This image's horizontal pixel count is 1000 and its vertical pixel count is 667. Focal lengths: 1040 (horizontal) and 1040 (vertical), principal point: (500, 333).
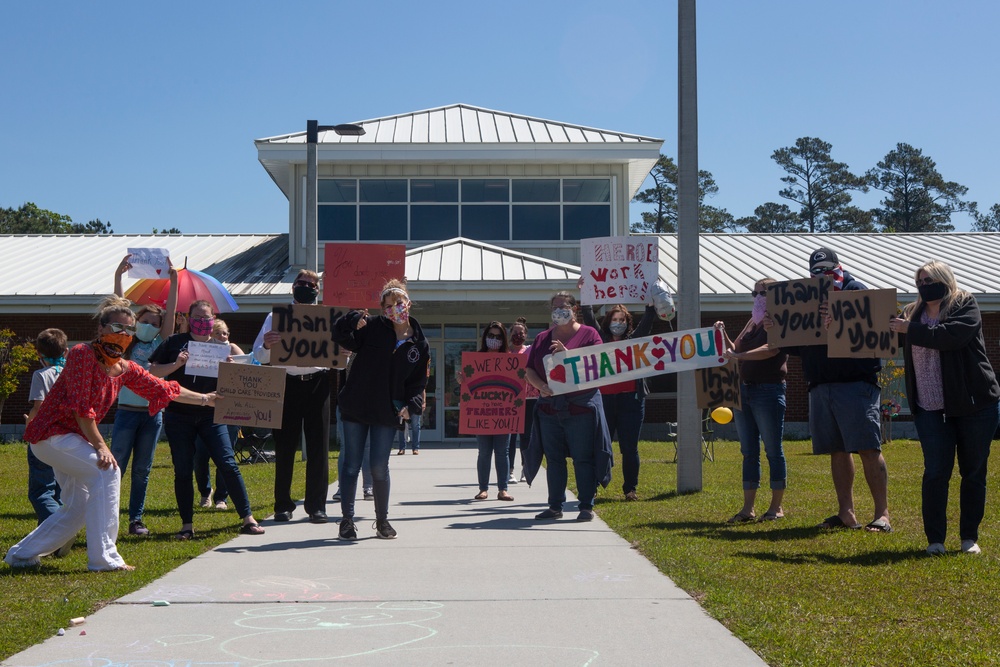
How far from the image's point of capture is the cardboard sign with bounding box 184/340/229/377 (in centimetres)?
829

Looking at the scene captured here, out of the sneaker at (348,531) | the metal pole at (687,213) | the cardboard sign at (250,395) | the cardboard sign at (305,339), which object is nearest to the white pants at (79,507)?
the cardboard sign at (250,395)

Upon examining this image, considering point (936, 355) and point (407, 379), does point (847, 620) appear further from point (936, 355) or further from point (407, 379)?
point (407, 379)

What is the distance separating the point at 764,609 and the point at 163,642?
116 inches

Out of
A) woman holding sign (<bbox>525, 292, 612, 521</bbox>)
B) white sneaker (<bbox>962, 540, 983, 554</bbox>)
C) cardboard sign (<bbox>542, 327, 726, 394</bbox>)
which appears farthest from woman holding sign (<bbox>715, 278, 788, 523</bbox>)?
white sneaker (<bbox>962, 540, 983, 554</bbox>)

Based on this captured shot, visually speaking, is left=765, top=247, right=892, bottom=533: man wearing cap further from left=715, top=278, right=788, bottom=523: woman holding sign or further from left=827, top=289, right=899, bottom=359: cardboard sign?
left=715, top=278, right=788, bottom=523: woman holding sign

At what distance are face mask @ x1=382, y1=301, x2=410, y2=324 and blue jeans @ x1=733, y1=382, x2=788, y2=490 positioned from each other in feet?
9.82

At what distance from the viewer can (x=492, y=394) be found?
37.6ft

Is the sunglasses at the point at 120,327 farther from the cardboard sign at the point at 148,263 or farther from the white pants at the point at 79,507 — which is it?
the cardboard sign at the point at 148,263

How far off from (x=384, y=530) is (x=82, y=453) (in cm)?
252

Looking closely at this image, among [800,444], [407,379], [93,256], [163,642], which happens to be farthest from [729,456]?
[93,256]

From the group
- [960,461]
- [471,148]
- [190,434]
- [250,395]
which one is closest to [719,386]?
[960,461]

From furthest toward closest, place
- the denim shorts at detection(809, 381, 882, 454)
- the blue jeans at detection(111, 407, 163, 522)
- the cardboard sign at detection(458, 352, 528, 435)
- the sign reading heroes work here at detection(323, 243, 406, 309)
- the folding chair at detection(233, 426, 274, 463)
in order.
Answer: the folding chair at detection(233, 426, 274, 463), the cardboard sign at detection(458, 352, 528, 435), the sign reading heroes work here at detection(323, 243, 406, 309), the blue jeans at detection(111, 407, 163, 522), the denim shorts at detection(809, 381, 882, 454)

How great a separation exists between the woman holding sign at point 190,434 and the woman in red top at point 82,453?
1.41m

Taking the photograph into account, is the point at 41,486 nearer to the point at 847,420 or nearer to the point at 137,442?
the point at 137,442
